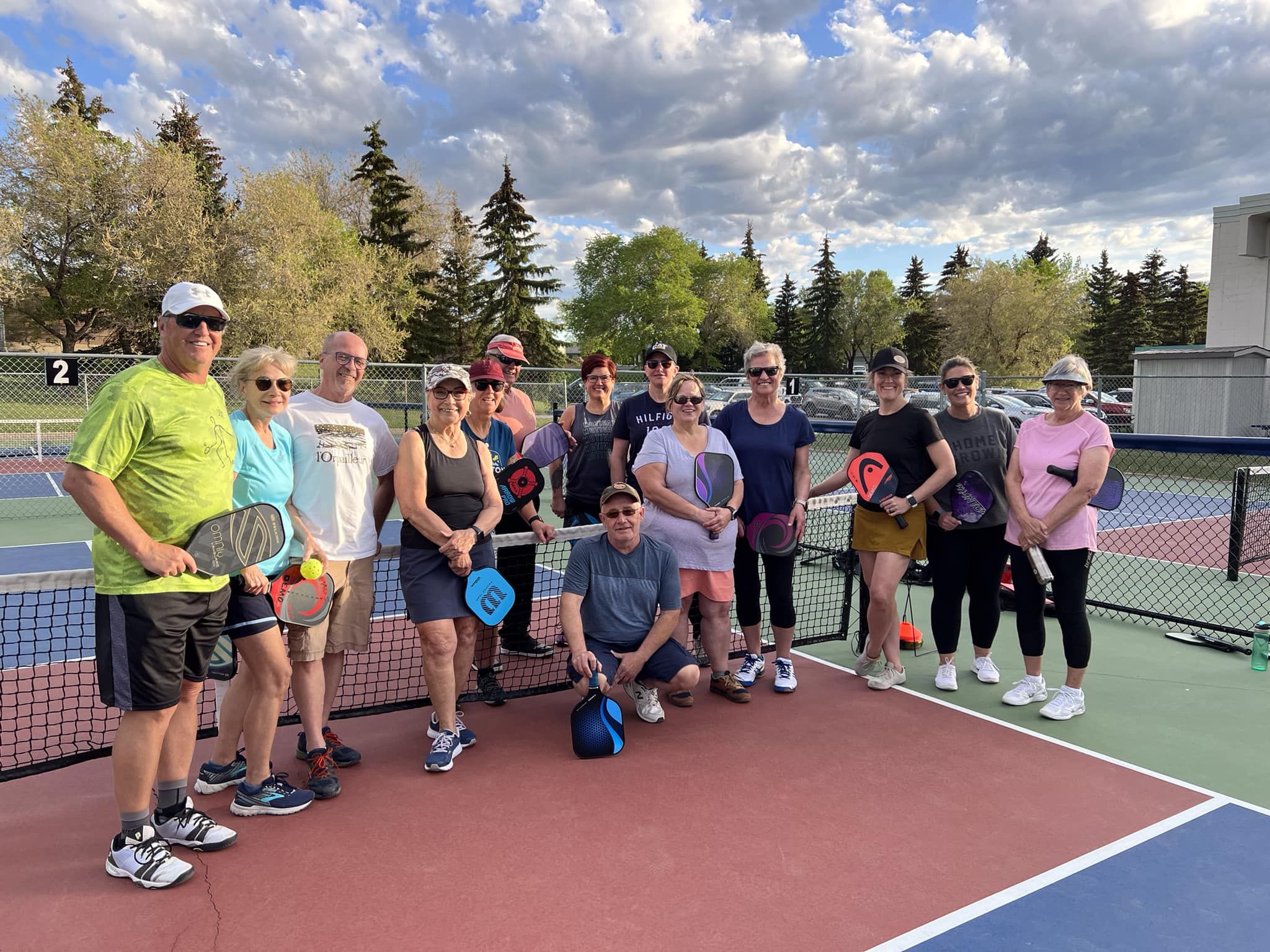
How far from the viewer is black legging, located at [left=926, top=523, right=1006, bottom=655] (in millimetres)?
4684

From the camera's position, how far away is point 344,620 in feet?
11.9

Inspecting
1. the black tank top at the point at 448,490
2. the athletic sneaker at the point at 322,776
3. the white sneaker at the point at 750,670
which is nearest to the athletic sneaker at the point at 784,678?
the white sneaker at the point at 750,670

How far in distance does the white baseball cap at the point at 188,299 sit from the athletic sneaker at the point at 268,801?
6.37 ft

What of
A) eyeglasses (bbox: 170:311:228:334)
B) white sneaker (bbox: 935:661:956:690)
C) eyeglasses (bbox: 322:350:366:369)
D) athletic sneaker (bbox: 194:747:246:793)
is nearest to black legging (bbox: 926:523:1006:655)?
white sneaker (bbox: 935:661:956:690)

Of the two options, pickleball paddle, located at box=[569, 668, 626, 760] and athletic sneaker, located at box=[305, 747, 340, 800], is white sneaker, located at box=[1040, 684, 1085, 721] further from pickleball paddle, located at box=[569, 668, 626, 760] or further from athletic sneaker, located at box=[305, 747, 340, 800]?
Result: athletic sneaker, located at box=[305, 747, 340, 800]

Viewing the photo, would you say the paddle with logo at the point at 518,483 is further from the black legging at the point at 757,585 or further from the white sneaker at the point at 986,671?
the white sneaker at the point at 986,671

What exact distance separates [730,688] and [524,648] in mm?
1557

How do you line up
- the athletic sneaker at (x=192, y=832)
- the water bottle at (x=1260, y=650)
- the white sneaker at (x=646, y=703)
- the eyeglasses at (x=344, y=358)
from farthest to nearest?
the water bottle at (x=1260, y=650) < the white sneaker at (x=646, y=703) < the eyeglasses at (x=344, y=358) < the athletic sneaker at (x=192, y=832)

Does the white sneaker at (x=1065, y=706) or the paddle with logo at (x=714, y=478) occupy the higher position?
the paddle with logo at (x=714, y=478)

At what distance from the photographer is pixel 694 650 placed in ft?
17.6

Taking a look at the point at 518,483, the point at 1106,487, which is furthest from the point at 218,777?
the point at 1106,487

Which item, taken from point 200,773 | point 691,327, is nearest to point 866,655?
point 200,773

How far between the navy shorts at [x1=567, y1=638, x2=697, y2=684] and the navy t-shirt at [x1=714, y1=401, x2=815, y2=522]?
0.87m

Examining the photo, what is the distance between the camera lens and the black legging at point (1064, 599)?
4.32m
